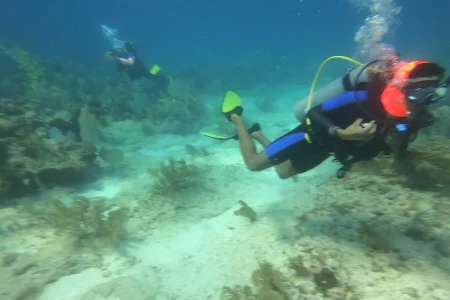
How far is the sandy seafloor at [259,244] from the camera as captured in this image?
3.19 meters

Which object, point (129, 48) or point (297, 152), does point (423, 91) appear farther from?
point (129, 48)

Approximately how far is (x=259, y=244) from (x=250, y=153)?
1667mm

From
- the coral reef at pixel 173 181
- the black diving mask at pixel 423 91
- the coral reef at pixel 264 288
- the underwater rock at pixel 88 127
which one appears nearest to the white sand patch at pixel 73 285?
the coral reef at pixel 264 288

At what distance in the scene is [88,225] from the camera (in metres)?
4.61

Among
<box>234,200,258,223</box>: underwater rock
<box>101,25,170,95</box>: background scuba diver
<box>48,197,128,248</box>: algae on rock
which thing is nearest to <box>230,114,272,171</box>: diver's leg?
<box>234,200,258,223</box>: underwater rock

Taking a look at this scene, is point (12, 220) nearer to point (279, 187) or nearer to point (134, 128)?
point (279, 187)

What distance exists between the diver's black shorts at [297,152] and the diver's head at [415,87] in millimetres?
1413

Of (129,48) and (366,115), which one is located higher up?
(129,48)

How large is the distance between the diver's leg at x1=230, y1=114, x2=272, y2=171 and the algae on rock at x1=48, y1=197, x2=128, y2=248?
2.45 metres

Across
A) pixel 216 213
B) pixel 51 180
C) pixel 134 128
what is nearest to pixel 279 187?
pixel 216 213

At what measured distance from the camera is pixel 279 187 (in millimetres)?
6070

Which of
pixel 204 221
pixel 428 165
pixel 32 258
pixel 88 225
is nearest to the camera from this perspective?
pixel 32 258

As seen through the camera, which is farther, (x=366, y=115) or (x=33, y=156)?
(x=33, y=156)

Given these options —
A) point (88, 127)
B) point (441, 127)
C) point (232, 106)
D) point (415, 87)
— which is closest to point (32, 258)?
point (232, 106)
